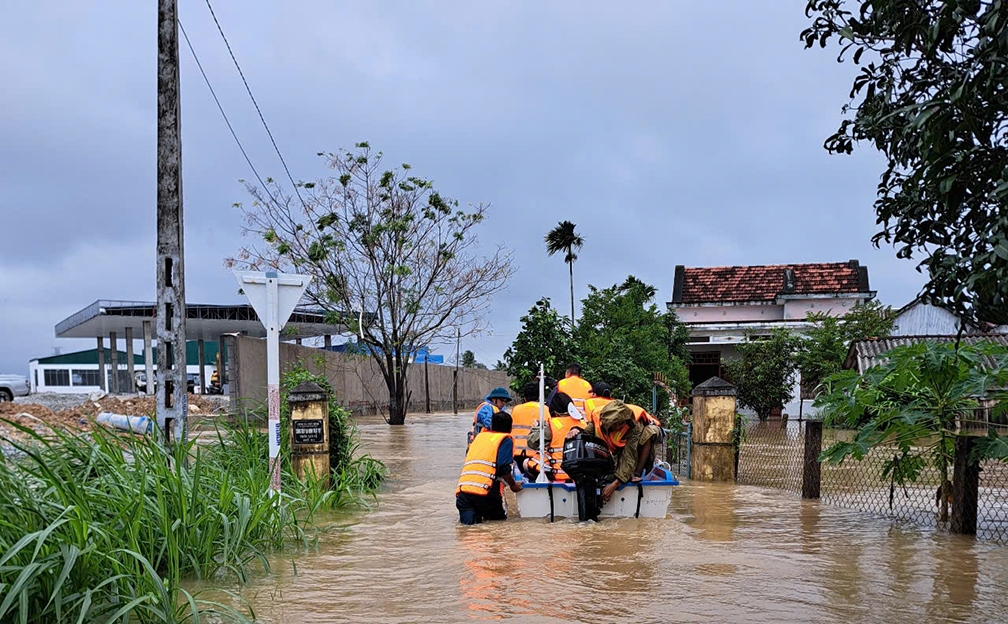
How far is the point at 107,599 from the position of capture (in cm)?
514

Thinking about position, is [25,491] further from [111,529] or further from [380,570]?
[380,570]

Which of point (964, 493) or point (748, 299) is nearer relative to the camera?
point (964, 493)

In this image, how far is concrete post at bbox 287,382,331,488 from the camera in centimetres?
1100

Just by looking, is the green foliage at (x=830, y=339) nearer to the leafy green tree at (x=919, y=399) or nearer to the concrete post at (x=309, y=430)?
the leafy green tree at (x=919, y=399)

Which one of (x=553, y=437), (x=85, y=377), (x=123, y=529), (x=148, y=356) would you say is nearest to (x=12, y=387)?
(x=148, y=356)

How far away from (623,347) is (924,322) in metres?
15.5

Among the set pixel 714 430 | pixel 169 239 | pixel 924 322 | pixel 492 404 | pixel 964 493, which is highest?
pixel 169 239

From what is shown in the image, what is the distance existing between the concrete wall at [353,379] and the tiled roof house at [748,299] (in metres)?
7.56

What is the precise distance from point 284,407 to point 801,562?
6.93 meters

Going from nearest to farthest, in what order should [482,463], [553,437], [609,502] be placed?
[482,463], [609,502], [553,437]

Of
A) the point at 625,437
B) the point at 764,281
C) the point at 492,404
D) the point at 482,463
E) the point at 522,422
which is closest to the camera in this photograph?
the point at 482,463

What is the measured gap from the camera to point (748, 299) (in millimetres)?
35688

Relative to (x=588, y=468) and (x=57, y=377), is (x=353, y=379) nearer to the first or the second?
A: (x=588, y=468)

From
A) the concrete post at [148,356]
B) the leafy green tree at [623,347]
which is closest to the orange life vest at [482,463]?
the leafy green tree at [623,347]
